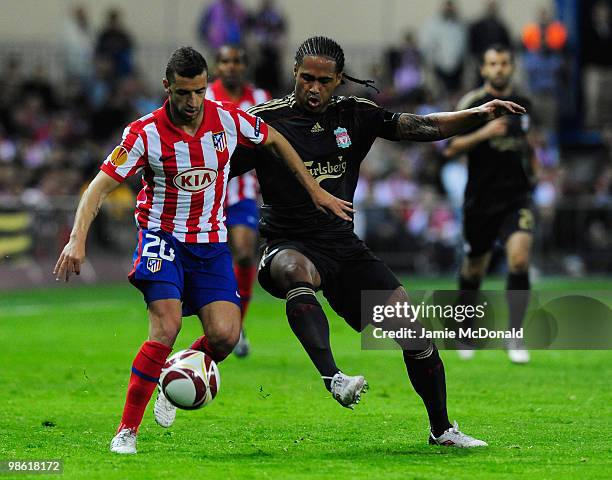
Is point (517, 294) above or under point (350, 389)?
under

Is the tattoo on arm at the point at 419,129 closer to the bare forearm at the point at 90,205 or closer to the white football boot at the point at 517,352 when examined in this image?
the bare forearm at the point at 90,205

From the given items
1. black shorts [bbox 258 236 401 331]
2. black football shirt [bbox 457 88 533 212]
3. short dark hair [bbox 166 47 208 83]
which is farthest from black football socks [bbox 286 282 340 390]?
black football shirt [bbox 457 88 533 212]

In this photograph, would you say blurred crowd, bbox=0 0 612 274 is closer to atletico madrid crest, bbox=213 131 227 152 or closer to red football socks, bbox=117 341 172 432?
atletico madrid crest, bbox=213 131 227 152

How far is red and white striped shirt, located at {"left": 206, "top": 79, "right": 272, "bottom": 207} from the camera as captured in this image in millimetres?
12812

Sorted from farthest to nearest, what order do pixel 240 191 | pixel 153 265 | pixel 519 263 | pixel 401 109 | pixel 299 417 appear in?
pixel 401 109
pixel 240 191
pixel 519 263
pixel 299 417
pixel 153 265

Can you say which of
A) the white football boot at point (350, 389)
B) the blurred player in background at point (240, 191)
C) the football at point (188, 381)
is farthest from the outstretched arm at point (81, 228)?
the blurred player in background at point (240, 191)

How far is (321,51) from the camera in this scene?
8.31 m

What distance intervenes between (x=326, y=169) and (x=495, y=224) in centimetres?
463

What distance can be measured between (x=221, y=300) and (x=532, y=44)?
65.7 ft

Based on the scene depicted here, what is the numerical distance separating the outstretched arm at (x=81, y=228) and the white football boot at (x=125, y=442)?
95cm

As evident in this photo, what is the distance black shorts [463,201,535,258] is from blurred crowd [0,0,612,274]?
9.33m

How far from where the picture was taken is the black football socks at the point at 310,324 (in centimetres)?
777

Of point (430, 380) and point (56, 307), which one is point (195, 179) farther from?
point (56, 307)

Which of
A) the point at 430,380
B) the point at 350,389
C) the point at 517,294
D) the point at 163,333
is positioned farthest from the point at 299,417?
the point at 517,294
